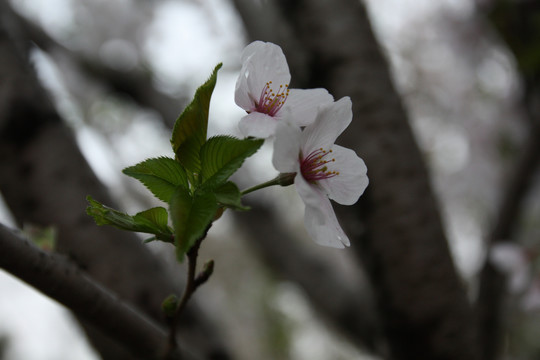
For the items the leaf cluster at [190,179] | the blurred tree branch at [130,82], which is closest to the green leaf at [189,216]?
the leaf cluster at [190,179]

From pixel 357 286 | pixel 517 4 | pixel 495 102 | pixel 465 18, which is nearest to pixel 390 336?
pixel 357 286

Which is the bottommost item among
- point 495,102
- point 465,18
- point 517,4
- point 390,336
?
point 495,102

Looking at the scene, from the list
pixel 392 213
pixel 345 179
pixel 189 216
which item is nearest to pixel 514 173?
pixel 392 213

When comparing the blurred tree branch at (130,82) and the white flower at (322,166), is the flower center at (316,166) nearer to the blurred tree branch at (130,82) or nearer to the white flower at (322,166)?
the white flower at (322,166)

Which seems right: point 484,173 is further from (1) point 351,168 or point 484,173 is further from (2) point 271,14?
(1) point 351,168

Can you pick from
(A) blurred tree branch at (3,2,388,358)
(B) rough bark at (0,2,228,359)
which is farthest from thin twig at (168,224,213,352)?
(A) blurred tree branch at (3,2,388,358)

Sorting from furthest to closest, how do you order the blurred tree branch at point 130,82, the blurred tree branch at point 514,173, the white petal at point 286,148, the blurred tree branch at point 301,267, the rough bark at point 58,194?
the blurred tree branch at point 130,82 < the blurred tree branch at point 301,267 < the blurred tree branch at point 514,173 < the rough bark at point 58,194 < the white petal at point 286,148
